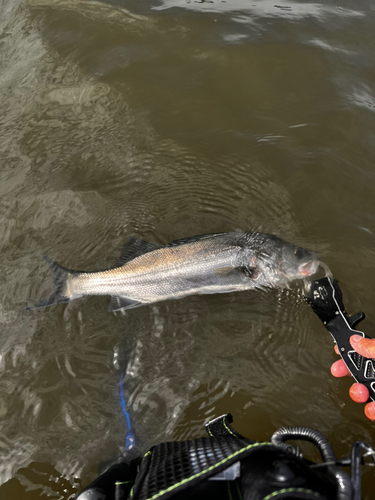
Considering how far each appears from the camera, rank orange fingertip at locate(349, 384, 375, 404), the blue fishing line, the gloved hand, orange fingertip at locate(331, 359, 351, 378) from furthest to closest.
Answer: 1. the blue fishing line
2. orange fingertip at locate(331, 359, 351, 378)
3. orange fingertip at locate(349, 384, 375, 404)
4. the gloved hand

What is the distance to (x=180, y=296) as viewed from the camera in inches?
150

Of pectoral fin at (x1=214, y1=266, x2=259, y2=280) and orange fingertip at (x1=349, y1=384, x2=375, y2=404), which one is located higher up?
pectoral fin at (x1=214, y1=266, x2=259, y2=280)

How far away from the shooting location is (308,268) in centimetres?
362

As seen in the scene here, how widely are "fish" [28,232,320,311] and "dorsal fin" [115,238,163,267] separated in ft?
0.09

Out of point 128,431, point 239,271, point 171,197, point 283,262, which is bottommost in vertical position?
point 128,431

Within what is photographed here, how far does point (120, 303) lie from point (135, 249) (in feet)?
1.87

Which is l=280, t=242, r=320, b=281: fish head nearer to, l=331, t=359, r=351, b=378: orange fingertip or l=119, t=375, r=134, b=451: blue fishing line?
l=331, t=359, r=351, b=378: orange fingertip

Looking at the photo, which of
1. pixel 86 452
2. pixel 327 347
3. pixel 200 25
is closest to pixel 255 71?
pixel 200 25

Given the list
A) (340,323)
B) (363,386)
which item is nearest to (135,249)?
(340,323)

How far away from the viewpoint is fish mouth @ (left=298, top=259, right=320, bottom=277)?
142 inches

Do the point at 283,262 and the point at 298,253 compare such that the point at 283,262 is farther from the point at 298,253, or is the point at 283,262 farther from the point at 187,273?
the point at 187,273

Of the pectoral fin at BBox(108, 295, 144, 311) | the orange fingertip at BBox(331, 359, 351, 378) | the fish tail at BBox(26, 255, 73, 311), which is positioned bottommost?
the orange fingertip at BBox(331, 359, 351, 378)

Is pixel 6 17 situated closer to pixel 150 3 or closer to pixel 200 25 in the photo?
pixel 150 3

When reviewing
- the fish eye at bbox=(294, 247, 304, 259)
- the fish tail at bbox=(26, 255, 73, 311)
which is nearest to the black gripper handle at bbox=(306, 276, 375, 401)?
the fish eye at bbox=(294, 247, 304, 259)
